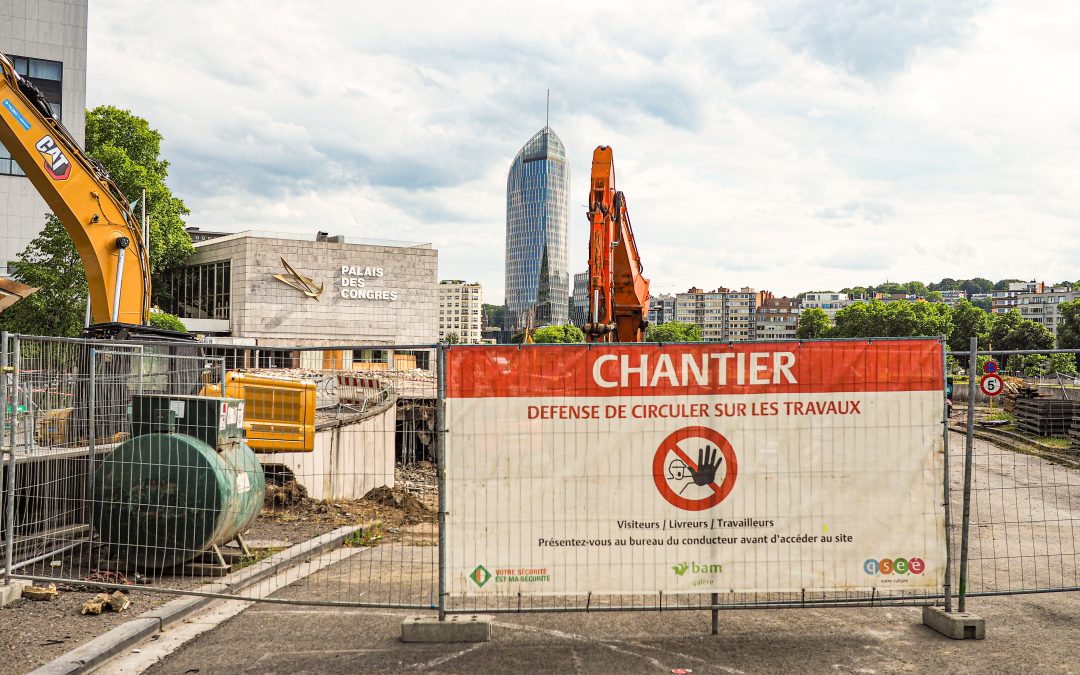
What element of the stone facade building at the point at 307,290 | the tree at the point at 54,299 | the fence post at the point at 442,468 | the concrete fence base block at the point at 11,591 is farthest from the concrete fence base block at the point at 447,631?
the stone facade building at the point at 307,290

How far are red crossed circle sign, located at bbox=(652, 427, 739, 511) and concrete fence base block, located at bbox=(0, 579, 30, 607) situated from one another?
18.4 feet

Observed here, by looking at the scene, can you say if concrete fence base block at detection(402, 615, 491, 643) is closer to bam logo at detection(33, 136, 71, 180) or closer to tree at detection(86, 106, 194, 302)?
bam logo at detection(33, 136, 71, 180)

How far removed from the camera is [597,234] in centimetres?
1669

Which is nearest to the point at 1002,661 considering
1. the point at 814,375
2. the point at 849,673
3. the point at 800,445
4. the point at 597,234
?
the point at 849,673

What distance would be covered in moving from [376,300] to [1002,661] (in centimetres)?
6203

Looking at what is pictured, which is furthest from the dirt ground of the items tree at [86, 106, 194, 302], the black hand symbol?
tree at [86, 106, 194, 302]

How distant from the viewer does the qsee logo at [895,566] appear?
582 centimetres

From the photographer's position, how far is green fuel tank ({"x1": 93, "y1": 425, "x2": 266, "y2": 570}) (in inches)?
279

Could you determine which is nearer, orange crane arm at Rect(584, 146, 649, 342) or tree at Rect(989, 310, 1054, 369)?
orange crane arm at Rect(584, 146, 649, 342)

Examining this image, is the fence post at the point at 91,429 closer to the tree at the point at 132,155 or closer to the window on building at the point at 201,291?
the tree at the point at 132,155

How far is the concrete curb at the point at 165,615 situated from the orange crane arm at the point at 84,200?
21.2ft

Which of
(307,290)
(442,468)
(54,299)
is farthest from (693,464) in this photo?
(307,290)

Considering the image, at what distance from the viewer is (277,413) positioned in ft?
31.3

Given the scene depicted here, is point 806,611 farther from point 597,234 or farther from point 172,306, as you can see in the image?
point 172,306
